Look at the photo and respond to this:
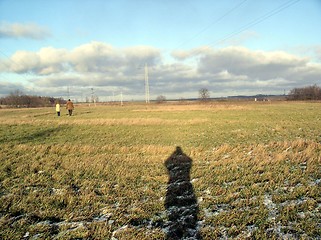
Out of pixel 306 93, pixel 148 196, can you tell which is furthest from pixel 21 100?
pixel 306 93

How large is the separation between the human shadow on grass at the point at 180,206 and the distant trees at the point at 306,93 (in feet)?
398

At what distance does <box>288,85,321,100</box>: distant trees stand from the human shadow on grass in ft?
398

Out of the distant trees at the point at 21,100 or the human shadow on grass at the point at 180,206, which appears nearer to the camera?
the human shadow on grass at the point at 180,206

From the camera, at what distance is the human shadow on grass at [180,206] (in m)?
3.80

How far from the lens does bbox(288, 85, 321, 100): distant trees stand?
10706 centimetres

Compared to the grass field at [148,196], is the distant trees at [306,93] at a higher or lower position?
higher

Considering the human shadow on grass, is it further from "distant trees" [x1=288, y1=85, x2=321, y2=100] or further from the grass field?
"distant trees" [x1=288, y1=85, x2=321, y2=100]

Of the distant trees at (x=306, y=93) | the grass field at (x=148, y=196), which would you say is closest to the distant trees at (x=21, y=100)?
the grass field at (x=148, y=196)

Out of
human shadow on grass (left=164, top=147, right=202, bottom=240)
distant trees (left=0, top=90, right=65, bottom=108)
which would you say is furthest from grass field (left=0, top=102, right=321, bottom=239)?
distant trees (left=0, top=90, right=65, bottom=108)

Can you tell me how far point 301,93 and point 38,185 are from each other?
132 metres

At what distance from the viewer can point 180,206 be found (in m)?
4.75

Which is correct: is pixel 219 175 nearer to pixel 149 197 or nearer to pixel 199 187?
pixel 199 187

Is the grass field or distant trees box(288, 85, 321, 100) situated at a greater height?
distant trees box(288, 85, 321, 100)

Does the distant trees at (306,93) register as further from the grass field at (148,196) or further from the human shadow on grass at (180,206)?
the human shadow on grass at (180,206)
